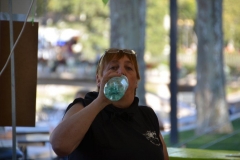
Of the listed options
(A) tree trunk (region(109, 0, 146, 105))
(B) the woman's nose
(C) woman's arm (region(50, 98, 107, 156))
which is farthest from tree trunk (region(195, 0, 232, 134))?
(C) woman's arm (region(50, 98, 107, 156))

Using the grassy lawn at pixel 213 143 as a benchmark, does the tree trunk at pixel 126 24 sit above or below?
above

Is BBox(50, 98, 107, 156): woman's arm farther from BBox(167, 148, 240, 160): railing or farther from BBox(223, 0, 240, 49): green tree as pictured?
BBox(223, 0, 240, 49): green tree

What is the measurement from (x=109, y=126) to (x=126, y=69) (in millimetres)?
291

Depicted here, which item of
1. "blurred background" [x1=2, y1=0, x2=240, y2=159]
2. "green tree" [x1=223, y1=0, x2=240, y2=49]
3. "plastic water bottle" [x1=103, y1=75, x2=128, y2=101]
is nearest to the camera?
"plastic water bottle" [x1=103, y1=75, x2=128, y2=101]

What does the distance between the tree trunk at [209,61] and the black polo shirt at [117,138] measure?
14430 millimetres

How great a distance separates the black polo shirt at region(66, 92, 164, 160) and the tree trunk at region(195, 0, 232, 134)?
14.4 m

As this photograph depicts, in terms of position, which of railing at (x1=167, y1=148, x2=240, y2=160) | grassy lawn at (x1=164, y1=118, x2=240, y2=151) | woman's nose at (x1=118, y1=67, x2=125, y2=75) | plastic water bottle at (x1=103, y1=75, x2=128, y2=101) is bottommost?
grassy lawn at (x1=164, y1=118, x2=240, y2=151)

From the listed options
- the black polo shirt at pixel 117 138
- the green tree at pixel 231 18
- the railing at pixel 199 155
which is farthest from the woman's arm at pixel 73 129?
the green tree at pixel 231 18

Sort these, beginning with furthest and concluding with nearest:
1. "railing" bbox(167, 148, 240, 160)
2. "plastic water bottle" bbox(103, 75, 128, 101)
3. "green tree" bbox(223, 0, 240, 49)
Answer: "green tree" bbox(223, 0, 240, 49) < "railing" bbox(167, 148, 240, 160) < "plastic water bottle" bbox(103, 75, 128, 101)

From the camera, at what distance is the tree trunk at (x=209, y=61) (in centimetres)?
1750

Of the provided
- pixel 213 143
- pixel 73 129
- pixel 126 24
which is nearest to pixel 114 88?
pixel 73 129

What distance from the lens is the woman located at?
2.77 m

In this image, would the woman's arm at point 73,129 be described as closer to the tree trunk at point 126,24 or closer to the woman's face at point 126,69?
the woman's face at point 126,69

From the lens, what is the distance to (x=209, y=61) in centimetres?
1780
